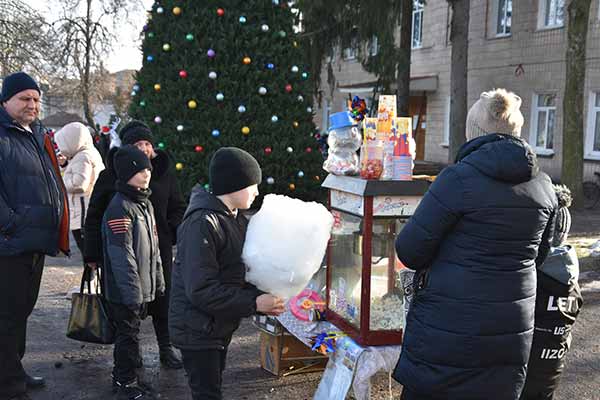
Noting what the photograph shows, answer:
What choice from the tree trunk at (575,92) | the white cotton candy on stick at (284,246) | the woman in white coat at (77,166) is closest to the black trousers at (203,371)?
the white cotton candy on stick at (284,246)

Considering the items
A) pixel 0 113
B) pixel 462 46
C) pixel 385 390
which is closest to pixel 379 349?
pixel 385 390

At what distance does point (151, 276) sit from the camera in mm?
3715

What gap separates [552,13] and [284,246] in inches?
689

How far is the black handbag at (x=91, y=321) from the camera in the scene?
3795 millimetres

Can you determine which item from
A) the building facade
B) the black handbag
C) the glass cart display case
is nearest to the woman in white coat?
the black handbag

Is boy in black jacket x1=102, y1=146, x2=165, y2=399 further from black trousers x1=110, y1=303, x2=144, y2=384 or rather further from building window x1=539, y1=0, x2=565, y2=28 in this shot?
building window x1=539, y1=0, x2=565, y2=28

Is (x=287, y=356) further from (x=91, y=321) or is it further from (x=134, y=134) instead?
(x=134, y=134)

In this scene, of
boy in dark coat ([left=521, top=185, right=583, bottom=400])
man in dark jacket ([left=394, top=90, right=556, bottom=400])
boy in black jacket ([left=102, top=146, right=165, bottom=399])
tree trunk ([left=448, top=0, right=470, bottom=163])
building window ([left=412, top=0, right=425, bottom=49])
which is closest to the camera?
man in dark jacket ([left=394, top=90, right=556, bottom=400])

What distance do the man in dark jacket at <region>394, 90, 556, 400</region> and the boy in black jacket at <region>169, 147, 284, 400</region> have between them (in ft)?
2.38

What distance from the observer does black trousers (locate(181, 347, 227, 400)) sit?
2.72m

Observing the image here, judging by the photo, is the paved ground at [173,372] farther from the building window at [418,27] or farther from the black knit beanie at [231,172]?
the building window at [418,27]

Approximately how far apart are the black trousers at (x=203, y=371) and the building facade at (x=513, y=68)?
507 inches

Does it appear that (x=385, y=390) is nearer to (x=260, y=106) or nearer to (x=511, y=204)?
(x=511, y=204)

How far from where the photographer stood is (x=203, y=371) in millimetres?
2732
